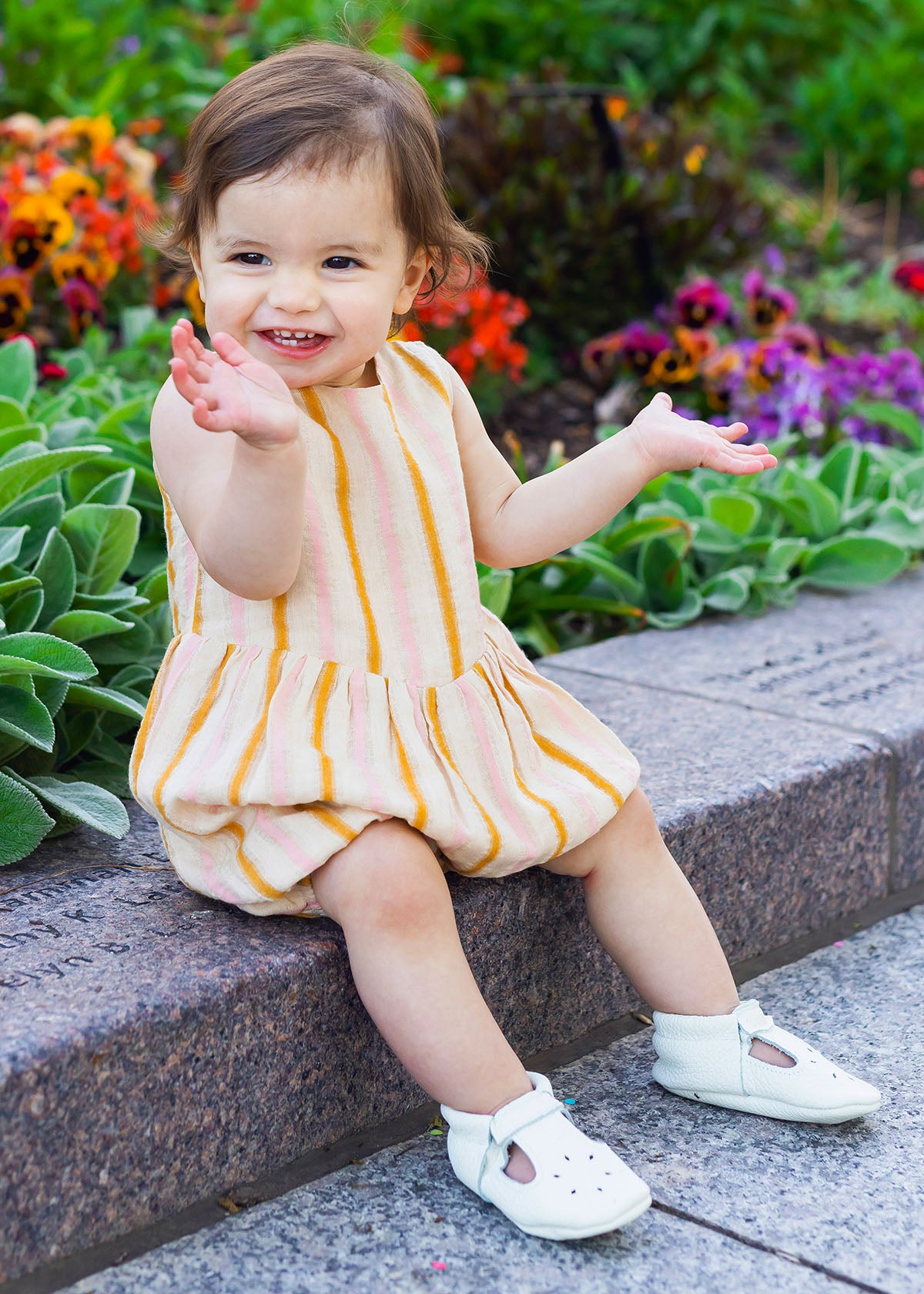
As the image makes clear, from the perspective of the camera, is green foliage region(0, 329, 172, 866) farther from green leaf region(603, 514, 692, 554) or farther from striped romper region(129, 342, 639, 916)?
green leaf region(603, 514, 692, 554)

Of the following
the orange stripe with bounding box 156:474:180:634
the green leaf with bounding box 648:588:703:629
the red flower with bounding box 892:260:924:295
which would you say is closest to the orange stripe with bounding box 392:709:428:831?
the orange stripe with bounding box 156:474:180:634

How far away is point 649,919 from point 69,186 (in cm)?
303

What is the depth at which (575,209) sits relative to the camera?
5215mm

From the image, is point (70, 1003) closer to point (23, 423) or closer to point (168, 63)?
point (23, 423)

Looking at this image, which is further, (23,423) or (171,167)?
(171,167)

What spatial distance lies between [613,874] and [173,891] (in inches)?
22.5

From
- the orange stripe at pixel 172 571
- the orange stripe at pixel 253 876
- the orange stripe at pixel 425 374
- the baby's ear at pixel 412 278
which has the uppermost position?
the baby's ear at pixel 412 278

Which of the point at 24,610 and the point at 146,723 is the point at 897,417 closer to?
the point at 24,610

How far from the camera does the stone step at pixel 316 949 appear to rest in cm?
165

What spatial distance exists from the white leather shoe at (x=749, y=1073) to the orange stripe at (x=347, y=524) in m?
A: 0.61

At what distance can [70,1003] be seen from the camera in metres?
1.69

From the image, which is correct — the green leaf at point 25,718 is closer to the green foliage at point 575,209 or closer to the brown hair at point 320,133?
the brown hair at point 320,133

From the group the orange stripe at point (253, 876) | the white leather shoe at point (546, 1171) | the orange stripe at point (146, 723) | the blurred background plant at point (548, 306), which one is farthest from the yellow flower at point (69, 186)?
the white leather shoe at point (546, 1171)

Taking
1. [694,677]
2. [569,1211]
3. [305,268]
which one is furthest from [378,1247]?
[694,677]
